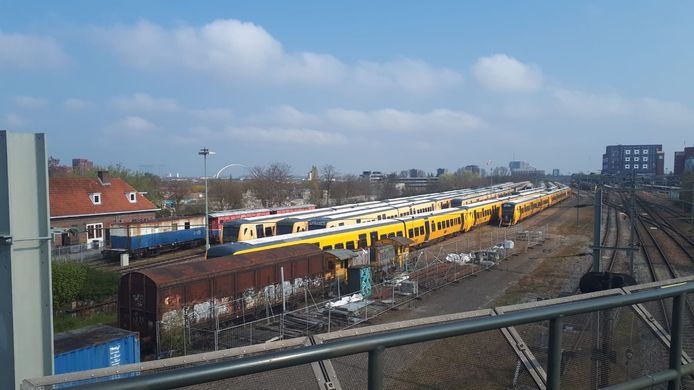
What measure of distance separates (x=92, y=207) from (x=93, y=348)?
29.3 meters

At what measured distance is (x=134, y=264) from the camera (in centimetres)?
2956

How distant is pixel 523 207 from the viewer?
49.3 metres

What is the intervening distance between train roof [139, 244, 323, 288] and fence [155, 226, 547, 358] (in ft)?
3.66

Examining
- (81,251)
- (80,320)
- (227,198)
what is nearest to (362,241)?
(80,320)

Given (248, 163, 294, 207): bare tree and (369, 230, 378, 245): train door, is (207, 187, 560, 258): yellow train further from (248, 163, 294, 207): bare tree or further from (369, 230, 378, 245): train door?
(248, 163, 294, 207): bare tree

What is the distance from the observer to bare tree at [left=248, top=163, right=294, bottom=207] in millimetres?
71500

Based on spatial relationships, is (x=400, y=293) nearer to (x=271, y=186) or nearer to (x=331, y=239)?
(x=331, y=239)

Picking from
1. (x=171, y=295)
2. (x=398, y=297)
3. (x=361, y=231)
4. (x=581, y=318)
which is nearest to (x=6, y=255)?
(x=581, y=318)

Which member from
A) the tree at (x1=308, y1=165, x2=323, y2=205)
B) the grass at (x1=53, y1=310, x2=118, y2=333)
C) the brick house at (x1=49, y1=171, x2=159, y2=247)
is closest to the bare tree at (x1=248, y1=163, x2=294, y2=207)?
the tree at (x1=308, y1=165, x2=323, y2=205)

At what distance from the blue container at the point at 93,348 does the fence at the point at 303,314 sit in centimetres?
229

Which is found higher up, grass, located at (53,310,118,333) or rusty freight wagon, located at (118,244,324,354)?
rusty freight wagon, located at (118,244,324,354)

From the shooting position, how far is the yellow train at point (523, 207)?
45.5 meters

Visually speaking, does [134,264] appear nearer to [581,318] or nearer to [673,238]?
[581,318]

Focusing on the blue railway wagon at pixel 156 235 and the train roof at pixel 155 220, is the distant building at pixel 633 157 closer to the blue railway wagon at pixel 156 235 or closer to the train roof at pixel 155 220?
the blue railway wagon at pixel 156 235
